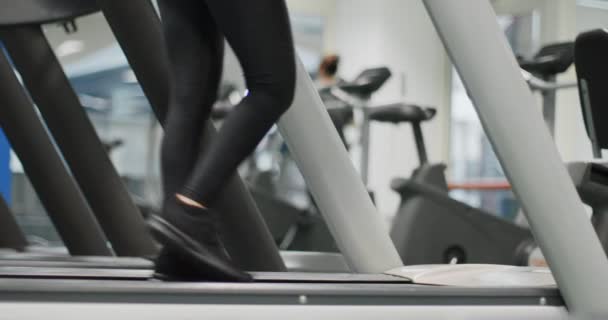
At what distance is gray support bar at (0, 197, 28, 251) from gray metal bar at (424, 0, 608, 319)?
2.34m

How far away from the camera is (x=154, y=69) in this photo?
2.13 meters

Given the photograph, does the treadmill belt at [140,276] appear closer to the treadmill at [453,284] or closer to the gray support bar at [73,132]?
the treadmill at [453,284]

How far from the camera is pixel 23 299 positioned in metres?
1.23

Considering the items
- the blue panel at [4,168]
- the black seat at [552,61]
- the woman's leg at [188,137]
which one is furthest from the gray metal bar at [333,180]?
the blue panel at [4,168]

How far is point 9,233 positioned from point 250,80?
2.23 meters

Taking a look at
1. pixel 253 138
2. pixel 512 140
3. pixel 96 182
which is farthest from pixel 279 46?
pixel 96 182

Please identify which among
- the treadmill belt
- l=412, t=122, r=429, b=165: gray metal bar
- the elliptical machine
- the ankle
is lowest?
the elliptical machine

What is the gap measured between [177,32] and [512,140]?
0.65 meters

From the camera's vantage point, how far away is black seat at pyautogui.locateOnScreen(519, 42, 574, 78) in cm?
351

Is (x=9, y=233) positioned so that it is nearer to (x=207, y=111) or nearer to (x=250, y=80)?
(x=207, y=111)

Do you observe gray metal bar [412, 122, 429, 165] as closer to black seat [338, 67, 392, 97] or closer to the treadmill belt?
black seat [338, 67, 392, 97]

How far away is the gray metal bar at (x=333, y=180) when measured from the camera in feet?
5.92

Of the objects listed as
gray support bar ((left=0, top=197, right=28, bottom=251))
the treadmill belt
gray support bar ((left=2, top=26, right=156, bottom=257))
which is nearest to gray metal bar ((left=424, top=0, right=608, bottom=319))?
the treadmill belt

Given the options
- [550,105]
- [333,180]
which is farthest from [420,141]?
[333,180]
